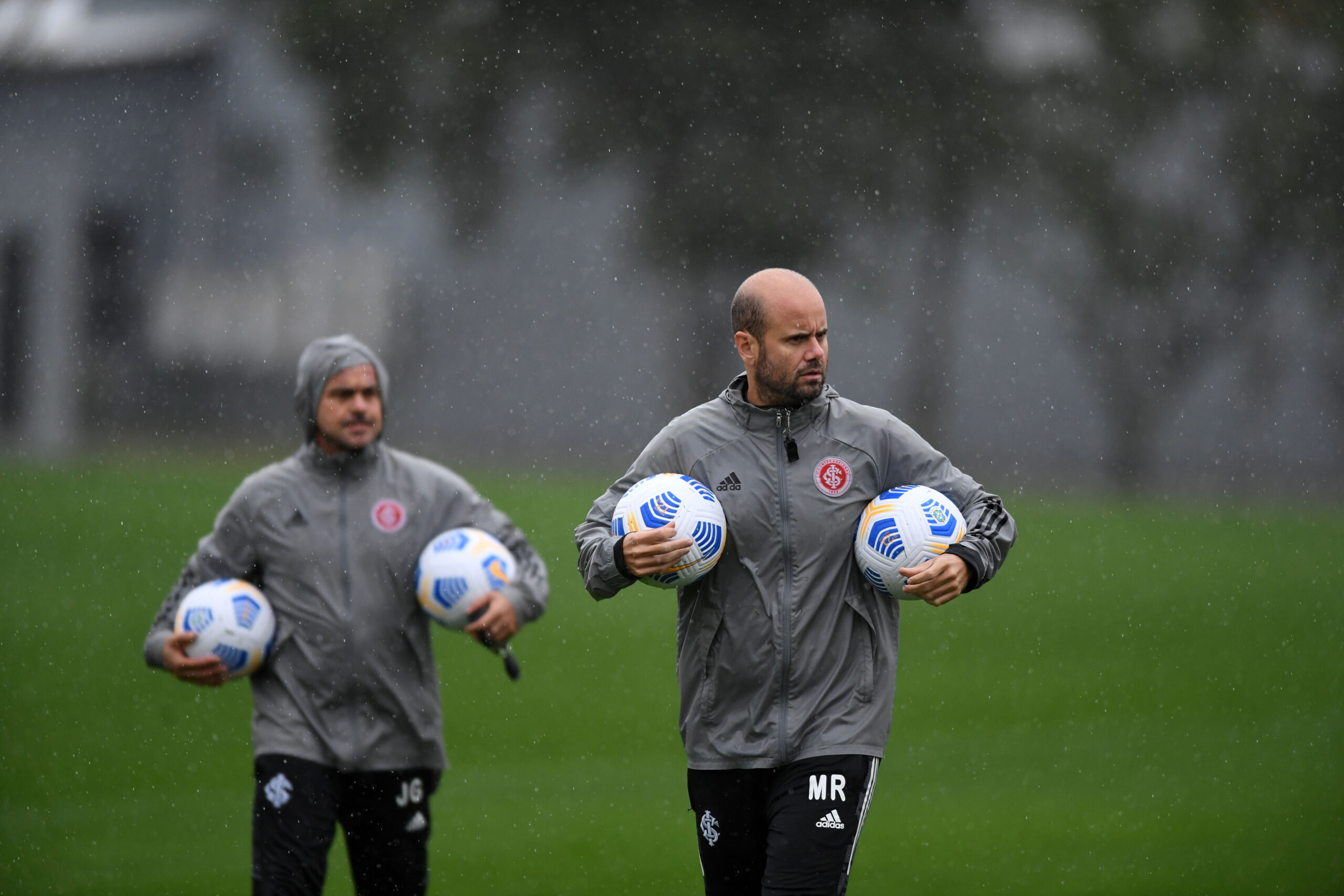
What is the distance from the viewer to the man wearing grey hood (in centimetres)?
471

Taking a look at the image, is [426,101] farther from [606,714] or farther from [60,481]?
[606,714]

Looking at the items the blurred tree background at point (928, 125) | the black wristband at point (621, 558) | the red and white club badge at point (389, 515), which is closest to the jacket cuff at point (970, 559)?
the black wristband at point (621, 558)

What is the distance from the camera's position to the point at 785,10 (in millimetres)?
27484

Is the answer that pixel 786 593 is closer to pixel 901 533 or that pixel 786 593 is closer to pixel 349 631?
pixel 901 533

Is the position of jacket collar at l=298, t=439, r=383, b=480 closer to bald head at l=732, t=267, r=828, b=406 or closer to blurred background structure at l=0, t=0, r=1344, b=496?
bald head at l=732, t=267, r=828, b=406

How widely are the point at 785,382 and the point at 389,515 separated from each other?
1.48 meters

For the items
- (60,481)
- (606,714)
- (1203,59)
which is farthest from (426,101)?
(606,714)

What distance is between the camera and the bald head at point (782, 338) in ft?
→ 13.7

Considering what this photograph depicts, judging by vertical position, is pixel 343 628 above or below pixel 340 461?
below

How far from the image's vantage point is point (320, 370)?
195 inches

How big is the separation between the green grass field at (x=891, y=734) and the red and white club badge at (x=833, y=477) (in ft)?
11.2

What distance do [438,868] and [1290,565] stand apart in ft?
52.1

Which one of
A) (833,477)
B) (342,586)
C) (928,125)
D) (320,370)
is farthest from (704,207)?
(833,477)

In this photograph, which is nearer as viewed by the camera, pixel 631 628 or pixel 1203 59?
pixel 631 628
